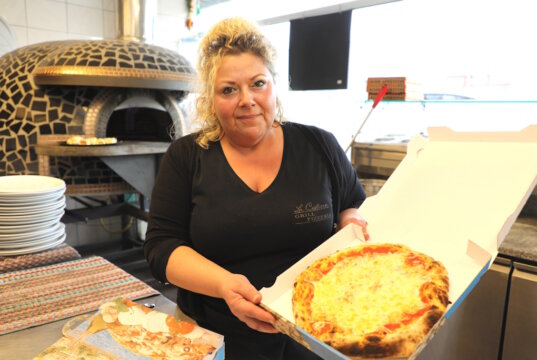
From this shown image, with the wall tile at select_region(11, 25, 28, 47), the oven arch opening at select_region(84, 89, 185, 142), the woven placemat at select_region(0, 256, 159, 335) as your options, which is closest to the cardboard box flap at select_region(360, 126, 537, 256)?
the woven placemat at select_region(0, 256, 159, 335)

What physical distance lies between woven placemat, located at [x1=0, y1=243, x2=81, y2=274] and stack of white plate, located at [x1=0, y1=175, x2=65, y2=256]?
0.02 m

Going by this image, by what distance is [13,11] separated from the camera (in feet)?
11.0

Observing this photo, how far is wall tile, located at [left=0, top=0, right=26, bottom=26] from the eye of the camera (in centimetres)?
331

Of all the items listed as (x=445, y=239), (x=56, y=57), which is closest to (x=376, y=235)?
(x=445, y=239)

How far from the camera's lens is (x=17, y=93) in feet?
A: 8.44

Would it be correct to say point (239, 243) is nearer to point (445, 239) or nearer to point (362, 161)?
point (445, 239)

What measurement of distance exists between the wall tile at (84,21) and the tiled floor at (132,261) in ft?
6.38

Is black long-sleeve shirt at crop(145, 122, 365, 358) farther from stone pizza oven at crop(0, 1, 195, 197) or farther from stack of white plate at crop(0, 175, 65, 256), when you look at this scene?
stone pizza oven at crop(0, 1, 195, 197)

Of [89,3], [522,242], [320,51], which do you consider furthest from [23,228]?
[89,3]

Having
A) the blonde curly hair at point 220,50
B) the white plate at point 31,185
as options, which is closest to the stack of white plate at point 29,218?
the white plate at point 31,185

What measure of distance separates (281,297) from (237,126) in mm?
482

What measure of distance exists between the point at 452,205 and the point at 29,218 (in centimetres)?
123

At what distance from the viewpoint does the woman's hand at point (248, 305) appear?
2.52 feet

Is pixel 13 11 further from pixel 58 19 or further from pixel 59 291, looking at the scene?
pixel 59 291
